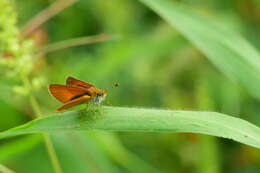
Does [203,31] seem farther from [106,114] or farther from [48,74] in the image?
[48,74]

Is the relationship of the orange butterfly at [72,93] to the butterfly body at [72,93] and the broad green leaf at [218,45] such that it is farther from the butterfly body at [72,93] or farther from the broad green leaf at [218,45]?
the broad green leaf at [218,45]

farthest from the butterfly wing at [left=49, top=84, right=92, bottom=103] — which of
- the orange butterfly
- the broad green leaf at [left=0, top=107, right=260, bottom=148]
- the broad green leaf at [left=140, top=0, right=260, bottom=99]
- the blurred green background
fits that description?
the blurred green background

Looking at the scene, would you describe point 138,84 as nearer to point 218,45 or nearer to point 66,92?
point 218,45

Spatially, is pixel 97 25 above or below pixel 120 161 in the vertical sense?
above

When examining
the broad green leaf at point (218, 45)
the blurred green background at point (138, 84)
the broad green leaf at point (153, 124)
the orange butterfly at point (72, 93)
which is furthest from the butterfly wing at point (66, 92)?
the blurred green background at point (138, 84)

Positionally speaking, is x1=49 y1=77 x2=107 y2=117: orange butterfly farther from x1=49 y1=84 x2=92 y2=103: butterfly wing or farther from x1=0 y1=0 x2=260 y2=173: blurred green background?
x1=0 y1=0 x2=260 y2=173: blurred green background

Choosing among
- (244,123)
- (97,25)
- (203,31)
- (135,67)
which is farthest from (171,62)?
(244,123)
